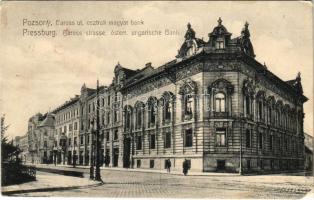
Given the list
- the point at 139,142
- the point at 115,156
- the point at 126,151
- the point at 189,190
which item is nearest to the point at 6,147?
the point at 189,190

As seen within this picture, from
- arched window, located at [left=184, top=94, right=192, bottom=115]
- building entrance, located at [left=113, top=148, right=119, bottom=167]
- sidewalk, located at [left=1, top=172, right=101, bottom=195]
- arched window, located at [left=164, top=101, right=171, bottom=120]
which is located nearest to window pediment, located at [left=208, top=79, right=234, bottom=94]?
arched window, located at [left=184, top=94, right=192, bottom=115]

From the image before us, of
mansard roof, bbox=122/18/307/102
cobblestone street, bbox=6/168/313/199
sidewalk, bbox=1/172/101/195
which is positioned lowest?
cobblestone street, bbox=6/168/313/199

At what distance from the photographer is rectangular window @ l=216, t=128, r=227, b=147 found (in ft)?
73.4

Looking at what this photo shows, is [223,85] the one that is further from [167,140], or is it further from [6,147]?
[6,147]

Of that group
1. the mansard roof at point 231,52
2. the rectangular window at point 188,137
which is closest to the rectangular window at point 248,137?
the rectangular window at point 188,137

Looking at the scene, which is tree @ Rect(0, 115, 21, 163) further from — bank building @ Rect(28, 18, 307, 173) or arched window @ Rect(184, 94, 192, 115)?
arched window @ Rect(184, 94, 192, 115)

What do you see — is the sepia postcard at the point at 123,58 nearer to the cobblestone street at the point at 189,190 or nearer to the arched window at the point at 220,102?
the cobblestone street at the point at 189,190

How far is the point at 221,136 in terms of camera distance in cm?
2250

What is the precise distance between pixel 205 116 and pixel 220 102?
3.53 ft

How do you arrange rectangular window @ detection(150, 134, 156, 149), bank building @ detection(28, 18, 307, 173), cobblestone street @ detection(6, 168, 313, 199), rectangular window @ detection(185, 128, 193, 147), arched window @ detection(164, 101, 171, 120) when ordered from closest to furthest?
cobblestone street @ detection(6, 168, 313, 199)
bank building @ detection(28, 18, 307, 173)
rectangular window @ detection(185, 128, 193, 147)
arched window @ detection(164, 101, 171, 120)
rectangular window @ detection(150, 134, 156, 149)

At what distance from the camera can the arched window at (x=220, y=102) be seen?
22.3 meters

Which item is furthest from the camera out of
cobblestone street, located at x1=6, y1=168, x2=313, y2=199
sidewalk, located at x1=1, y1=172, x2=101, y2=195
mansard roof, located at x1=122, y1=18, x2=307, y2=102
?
mansard roof, located at x1=122, y1=18, x2=307, y2=102

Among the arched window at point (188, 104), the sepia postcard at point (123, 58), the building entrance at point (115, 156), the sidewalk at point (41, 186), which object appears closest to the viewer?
the sidewalk at point (41, 186)

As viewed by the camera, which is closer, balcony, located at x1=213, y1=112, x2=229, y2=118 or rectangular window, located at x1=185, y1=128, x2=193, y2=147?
balcony, located at x1=213, y1=112, x2=229, y2=118
